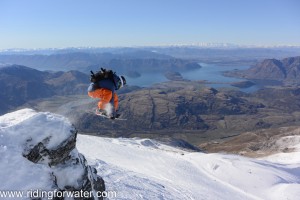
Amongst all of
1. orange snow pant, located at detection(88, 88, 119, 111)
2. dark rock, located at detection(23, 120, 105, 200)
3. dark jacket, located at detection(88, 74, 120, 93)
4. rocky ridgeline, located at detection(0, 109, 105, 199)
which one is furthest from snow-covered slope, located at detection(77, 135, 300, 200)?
rocky ridgeline, located at detection(0, 109, 105, 199)

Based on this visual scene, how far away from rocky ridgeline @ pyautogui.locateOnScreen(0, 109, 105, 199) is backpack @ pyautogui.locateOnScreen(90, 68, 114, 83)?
2.99m

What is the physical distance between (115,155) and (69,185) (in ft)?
68.6

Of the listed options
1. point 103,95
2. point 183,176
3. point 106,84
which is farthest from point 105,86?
point 183,176

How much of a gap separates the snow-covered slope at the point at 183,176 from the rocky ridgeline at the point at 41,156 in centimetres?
517

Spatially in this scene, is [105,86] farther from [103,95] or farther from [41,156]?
[41,156]

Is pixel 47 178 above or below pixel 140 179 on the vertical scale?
above

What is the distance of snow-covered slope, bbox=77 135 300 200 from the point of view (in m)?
17.5

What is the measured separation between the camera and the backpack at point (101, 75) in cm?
1223

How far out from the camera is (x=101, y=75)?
12.4m

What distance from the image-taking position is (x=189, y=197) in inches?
722

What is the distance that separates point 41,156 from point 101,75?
468 centimetres

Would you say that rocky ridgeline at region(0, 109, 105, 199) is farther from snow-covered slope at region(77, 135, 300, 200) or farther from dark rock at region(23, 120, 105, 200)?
snow-covered slope at region(77, 135, 300, 200)

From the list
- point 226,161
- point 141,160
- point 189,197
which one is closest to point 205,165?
point 226,161

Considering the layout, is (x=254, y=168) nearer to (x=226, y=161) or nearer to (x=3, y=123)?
(x=226, y=161)
